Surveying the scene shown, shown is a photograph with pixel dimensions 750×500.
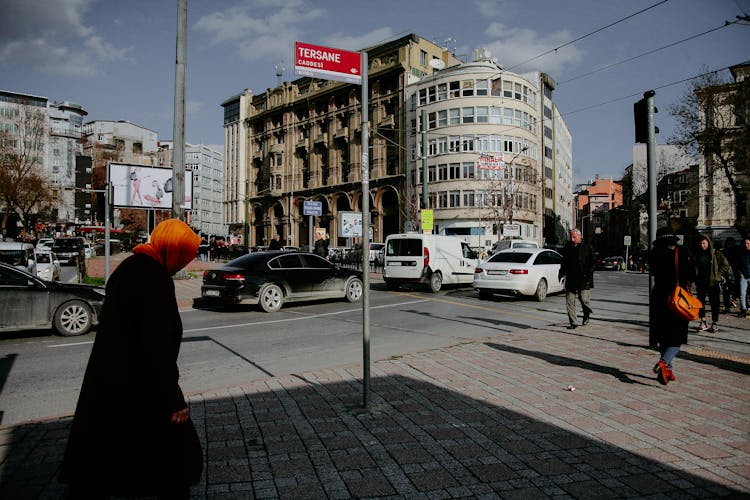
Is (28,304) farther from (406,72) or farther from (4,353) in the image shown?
(406,72)

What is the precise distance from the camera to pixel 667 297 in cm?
586

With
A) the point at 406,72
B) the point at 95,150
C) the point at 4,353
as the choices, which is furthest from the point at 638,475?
the point at 95,150

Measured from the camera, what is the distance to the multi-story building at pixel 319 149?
5994 centimetres

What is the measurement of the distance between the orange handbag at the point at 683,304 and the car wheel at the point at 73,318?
9.45 m

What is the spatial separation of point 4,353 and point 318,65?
710 centimetres

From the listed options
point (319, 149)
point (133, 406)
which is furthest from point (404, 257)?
point (319, 149)

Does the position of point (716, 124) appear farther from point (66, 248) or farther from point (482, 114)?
point (66, 248)

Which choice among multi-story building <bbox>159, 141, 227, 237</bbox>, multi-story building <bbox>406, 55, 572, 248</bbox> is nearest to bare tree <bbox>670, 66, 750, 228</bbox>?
multi-story building <bbox>406, 55, 572, 248</bbox>

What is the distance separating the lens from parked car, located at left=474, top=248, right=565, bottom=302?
51.8ft

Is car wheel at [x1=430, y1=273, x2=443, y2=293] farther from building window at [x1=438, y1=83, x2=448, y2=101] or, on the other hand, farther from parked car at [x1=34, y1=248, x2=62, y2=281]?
building window at [x1=438, y1=83, x2=448, y2=101]

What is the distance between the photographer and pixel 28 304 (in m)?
9.26

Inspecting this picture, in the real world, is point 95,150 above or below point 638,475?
above

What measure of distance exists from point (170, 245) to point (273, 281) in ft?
35.9

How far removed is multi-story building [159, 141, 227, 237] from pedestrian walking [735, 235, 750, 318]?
11176 cm
